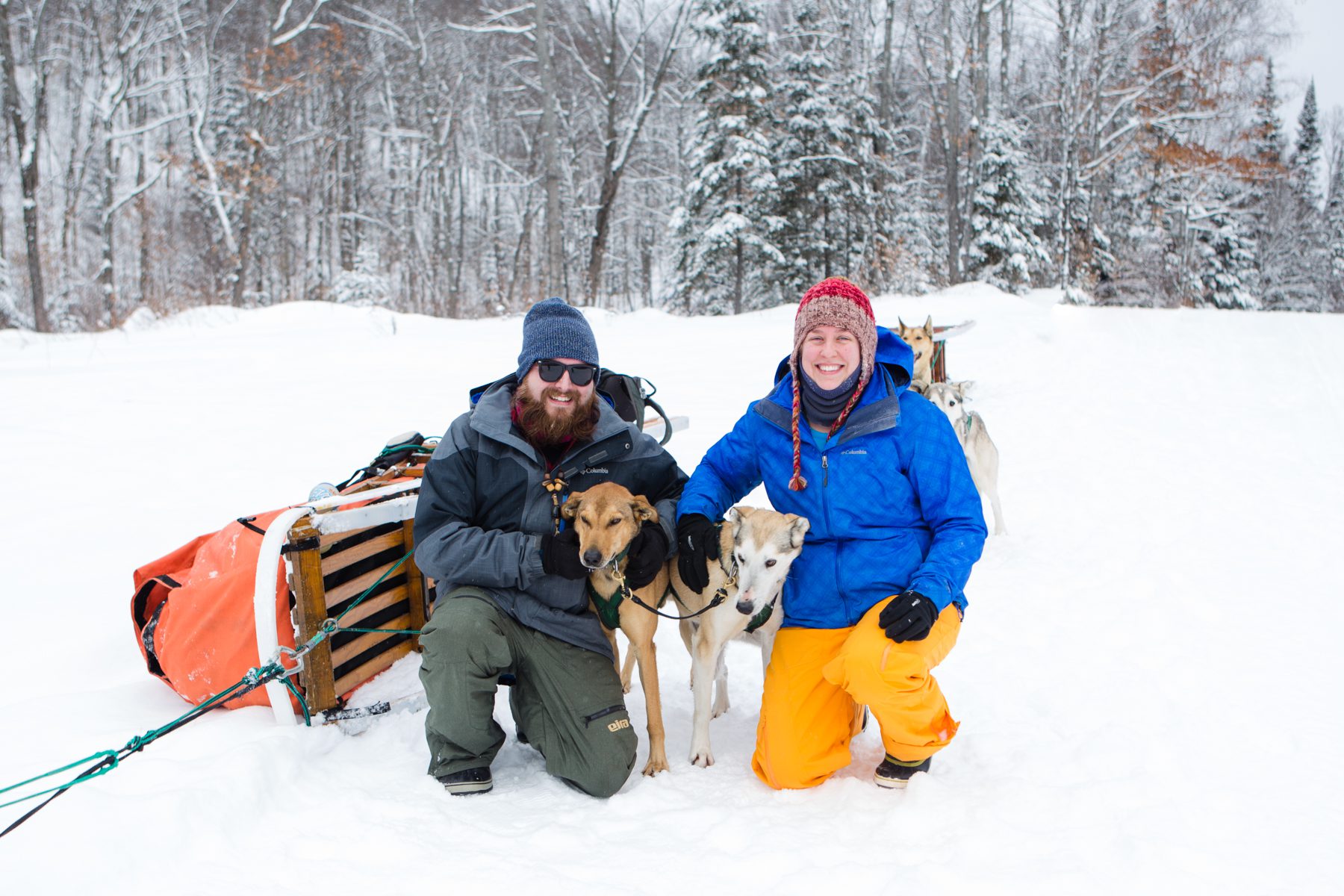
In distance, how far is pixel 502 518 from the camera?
301cm

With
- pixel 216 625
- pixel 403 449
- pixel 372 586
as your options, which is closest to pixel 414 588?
pixel 372 586

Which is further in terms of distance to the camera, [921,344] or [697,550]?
[921,344]

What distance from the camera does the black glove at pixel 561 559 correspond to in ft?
8.93

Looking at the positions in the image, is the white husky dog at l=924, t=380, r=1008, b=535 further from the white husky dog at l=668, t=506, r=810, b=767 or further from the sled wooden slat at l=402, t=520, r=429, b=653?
the sled wooden slat at l=402, t=520, r=429, b=653

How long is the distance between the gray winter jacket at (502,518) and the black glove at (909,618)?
90 centimetres

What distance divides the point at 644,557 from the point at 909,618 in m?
0.95

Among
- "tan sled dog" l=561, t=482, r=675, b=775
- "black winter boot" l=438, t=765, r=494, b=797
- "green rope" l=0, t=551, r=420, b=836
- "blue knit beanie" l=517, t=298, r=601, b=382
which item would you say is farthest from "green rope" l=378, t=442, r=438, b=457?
"black winter boot" l=438, t=765, r=494, b=797

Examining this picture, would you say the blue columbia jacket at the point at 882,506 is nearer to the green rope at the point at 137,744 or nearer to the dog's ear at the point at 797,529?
the dog's ear at the point at 797,529

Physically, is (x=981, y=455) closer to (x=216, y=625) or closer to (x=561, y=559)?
(x=561, y=559)

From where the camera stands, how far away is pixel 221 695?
2547 millimetres

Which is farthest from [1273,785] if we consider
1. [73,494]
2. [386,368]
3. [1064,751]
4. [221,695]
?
[386,368]

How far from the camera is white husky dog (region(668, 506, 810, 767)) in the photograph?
9.21 feet

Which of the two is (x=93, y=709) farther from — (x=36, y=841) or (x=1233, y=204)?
(x=1233, y=204)

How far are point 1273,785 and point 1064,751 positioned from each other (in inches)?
24.3
